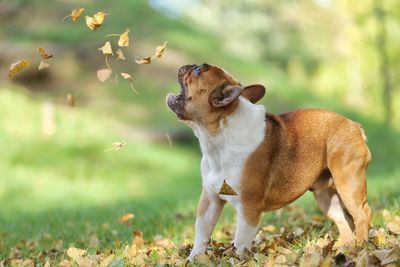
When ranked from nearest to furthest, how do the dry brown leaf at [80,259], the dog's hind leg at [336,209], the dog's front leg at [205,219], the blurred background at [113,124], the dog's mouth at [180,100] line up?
1. the dry brown leaf at [80,259]
2. the dog's mouth at [180,100]
3. the dog's front leg at [205,219]
4. the dog's hind leg at [336,209]
5. the blurred background at [113,124]

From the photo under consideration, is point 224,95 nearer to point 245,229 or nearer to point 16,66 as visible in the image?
point 245,229

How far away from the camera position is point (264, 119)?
16.7 feet

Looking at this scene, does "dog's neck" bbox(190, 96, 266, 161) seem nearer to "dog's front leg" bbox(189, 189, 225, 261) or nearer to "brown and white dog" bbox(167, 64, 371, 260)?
"brown and white dog" bbox(167, 64, 371, 260)

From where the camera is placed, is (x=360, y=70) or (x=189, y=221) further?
(x=360, y=70)

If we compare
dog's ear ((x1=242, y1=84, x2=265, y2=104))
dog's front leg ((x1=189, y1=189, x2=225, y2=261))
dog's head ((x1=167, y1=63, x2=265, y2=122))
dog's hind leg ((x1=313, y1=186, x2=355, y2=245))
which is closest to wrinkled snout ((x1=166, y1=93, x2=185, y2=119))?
dog's head ((x1=167, y1=63, x2=265, y2=122))

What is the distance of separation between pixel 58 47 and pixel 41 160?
273 inches

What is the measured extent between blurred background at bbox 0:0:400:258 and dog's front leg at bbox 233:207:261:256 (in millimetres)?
1254

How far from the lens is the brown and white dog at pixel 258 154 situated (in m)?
4.85

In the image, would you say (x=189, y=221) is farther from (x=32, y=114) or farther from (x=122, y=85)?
(x=122, y=85)

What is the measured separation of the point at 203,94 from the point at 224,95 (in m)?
0.15

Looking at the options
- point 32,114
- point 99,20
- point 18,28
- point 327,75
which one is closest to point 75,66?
point 18,28

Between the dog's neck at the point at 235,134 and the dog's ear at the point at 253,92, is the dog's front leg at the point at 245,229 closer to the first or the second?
the dog's neck at the point at 235,134

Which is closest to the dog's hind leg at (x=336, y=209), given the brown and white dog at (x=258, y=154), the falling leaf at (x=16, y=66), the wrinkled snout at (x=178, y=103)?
the brown and white dog at (x=258, y=154)

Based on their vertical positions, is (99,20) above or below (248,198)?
above
